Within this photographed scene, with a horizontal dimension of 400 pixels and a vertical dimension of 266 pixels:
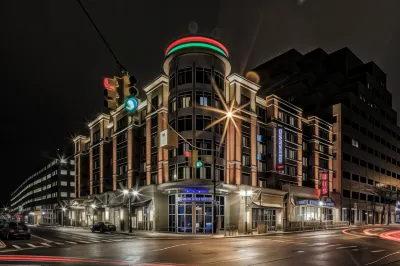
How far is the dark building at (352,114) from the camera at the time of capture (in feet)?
258

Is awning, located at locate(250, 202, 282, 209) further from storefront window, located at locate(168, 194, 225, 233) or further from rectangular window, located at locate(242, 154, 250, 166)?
storefront window, located at locate(168, 194, 225, 233)

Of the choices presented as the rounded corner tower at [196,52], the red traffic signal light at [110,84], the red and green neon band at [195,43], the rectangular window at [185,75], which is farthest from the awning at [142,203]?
the red traffic signal light at [110,84]

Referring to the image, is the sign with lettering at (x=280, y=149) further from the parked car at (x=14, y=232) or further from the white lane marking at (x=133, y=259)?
the white lane marking at (x=133, y=259)

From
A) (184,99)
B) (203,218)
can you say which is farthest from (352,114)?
(203,218)

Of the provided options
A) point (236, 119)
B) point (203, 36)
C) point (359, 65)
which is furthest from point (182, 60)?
point (359, 65)

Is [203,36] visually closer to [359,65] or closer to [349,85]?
[349,85]

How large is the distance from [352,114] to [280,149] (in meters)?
34.4

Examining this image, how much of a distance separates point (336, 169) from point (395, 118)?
1691 inches

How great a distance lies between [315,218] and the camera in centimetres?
6531

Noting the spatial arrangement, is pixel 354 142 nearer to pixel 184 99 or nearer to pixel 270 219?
pixel 270 219

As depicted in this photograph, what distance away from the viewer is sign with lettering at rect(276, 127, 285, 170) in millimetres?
55094

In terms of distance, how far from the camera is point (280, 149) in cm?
5603

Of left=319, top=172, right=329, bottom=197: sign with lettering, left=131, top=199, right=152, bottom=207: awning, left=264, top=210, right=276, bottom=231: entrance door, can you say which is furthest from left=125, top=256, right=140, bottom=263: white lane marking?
left=319, top=172, right=329, bottom=197: sign with lettering

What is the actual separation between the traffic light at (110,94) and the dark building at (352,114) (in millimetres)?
70469
